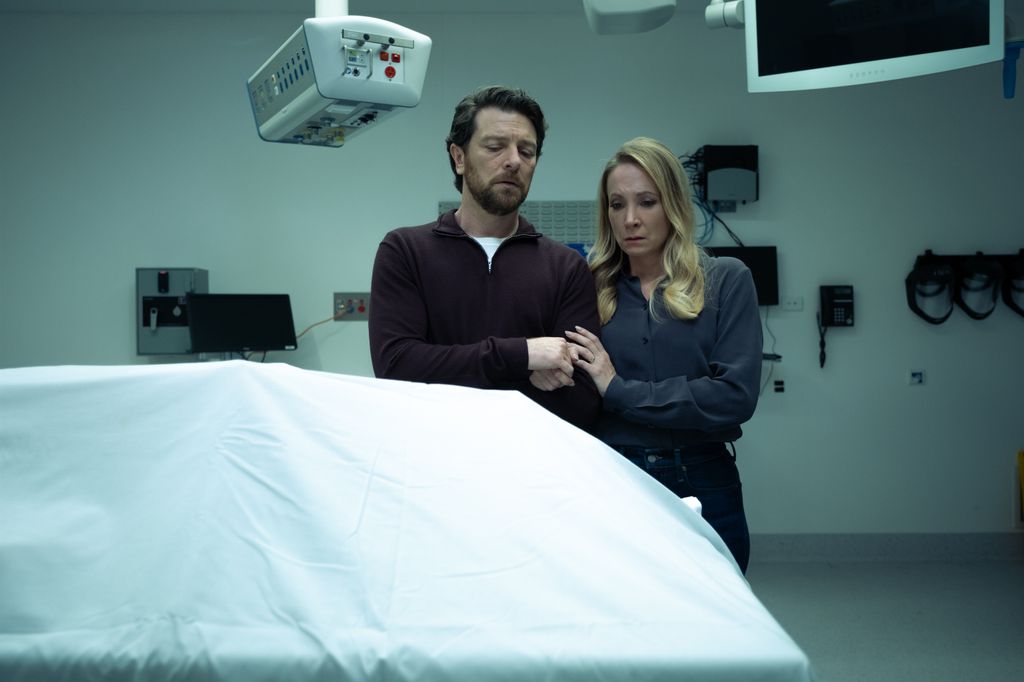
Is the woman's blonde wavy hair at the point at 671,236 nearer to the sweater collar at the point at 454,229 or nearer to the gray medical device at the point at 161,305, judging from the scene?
the sweater collar at the point at 454,229

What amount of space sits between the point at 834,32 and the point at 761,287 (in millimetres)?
2085

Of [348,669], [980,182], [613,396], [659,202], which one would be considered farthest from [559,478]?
[980,182]

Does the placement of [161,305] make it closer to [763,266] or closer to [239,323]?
[239,323]

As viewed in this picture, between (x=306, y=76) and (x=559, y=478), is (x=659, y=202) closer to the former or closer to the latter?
(x=306, y=76)

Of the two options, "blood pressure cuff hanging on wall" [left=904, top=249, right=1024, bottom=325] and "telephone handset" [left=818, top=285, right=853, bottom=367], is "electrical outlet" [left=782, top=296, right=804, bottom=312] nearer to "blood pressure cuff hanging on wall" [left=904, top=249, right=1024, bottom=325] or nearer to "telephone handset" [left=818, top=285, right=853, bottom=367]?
"telephone handset" [left=818, top=285, right=853, bottom=367]

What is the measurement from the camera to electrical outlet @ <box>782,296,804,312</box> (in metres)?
4.15

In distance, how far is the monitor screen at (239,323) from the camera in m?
3.83

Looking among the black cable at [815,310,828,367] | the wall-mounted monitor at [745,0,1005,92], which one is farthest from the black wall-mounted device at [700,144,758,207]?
the wall-mounted monitor at [745,0,1005,92]

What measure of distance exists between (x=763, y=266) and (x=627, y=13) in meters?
2.59

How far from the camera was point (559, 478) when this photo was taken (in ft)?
2.68

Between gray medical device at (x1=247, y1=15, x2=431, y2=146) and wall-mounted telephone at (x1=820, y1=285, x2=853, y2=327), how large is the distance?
2.96m

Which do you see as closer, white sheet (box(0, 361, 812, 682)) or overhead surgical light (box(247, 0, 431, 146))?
white sheet (box(0, 361, 812, 682))

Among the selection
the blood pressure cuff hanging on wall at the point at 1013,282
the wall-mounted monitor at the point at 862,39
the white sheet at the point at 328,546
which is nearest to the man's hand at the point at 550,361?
the white sheet at the point at 328,546

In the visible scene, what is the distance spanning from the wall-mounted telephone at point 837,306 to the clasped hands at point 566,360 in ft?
9.25
